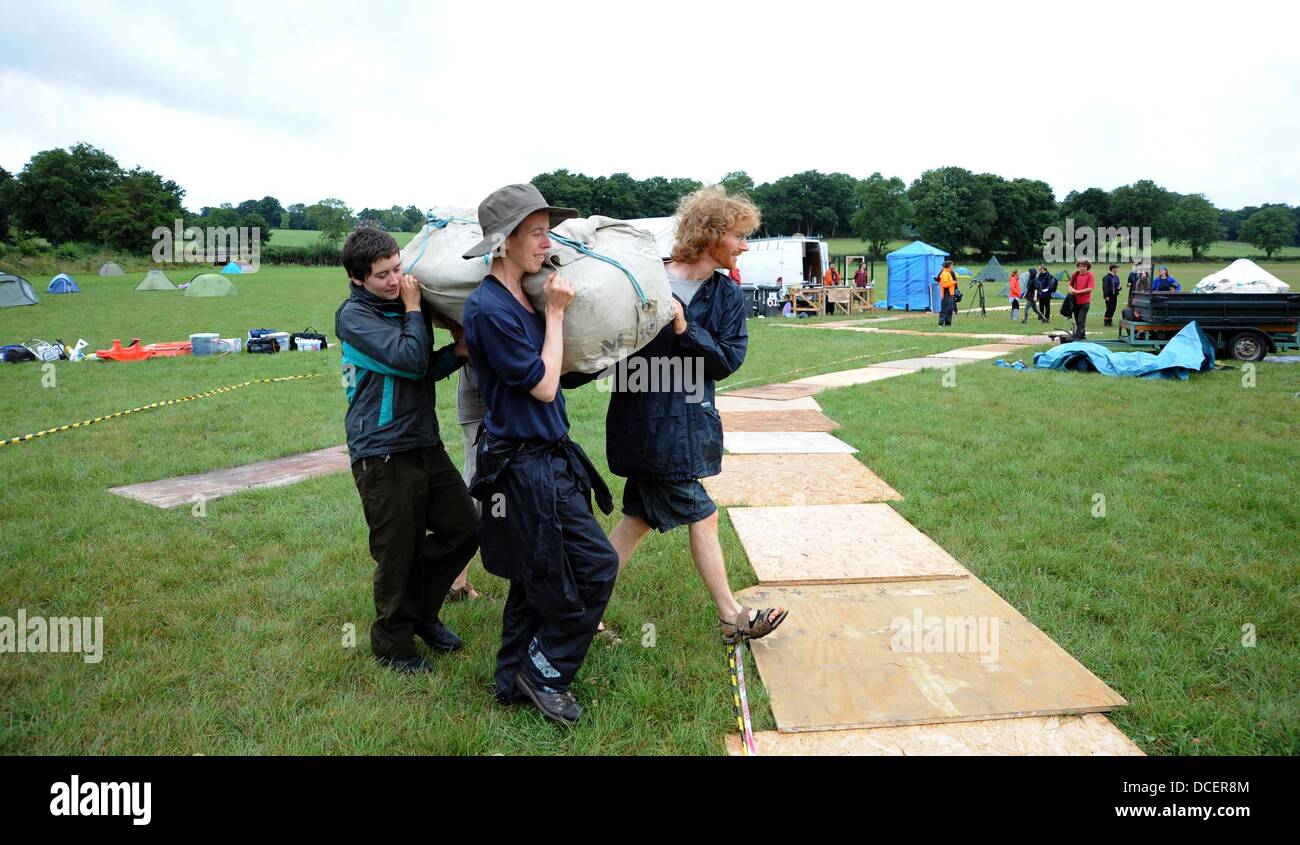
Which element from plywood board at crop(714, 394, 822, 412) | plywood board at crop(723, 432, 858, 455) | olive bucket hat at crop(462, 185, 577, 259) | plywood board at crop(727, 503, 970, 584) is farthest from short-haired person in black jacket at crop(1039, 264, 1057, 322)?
olive bucket hat at crop(462, 185, 577, 259)

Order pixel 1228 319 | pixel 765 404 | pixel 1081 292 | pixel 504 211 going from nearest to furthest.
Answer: pixel 504 211
pixel 765 404
pixel 1228 319
pixel 1081 292

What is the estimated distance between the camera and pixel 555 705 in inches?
108

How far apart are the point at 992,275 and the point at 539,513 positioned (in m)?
53.4

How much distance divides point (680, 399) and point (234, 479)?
Result: 4.53 metres

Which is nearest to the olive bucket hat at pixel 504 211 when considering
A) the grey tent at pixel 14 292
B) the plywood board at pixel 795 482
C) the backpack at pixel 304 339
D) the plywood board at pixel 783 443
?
the plywood board at pixel 795 482

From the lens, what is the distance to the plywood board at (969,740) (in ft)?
8.33

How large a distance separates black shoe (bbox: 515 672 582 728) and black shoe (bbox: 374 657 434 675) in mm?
578

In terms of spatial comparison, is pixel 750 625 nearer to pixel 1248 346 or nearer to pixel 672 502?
pixel 672 502

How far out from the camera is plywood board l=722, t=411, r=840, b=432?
25.3ft

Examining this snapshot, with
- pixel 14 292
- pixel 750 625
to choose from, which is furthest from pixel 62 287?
pixel 750 625

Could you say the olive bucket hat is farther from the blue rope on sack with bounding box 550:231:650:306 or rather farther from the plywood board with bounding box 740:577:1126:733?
the plywood board with bounding box 740:577:1126:733

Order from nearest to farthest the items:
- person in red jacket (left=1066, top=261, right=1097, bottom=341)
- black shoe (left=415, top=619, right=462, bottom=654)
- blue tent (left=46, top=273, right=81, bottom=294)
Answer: black shoe (left=415, top=619, right=462, bottom=654), person in red jacket (left=1066, top=261, right=1097, bottom=341), blue tent (left=46, top=273, right=81, bottom=294)

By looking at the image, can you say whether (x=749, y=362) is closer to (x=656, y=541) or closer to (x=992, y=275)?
(x=656, y=541)
